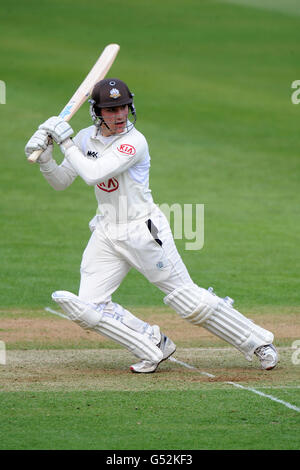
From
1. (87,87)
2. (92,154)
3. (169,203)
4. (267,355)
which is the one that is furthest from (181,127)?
(267,355)

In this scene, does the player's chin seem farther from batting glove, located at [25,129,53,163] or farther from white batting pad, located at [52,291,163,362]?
white batting pad, located at [52,291,163,362]

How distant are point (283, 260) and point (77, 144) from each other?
19.3 feet

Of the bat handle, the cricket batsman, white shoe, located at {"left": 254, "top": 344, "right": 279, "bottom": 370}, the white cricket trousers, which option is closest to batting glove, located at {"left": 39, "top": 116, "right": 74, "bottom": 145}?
the cricket batsman

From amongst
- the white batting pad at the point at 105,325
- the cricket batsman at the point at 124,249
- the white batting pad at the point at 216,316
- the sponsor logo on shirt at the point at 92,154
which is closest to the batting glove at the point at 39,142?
the cricket batsman at the point at 124,249

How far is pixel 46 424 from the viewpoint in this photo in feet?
18.1

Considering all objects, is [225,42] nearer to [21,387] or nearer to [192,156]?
[192,156]

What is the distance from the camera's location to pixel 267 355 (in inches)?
276

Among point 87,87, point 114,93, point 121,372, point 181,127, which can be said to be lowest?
point 121,372

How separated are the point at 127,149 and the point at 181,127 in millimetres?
14533

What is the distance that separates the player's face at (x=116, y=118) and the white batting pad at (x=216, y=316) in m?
1.32

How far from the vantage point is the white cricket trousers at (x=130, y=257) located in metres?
6.89

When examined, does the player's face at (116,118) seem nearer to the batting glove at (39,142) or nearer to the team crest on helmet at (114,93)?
the team crest on helmet at (114,93)

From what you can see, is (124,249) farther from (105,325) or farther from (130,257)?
(105,325)
